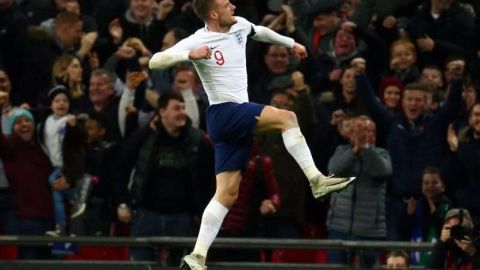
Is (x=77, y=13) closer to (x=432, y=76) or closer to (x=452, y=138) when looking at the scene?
(x=432, y=76)

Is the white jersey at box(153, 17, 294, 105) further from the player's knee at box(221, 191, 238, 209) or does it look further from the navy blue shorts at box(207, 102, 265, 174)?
the player's knee at box(221, 191, 238, 209)

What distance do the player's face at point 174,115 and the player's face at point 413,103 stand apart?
2.13m

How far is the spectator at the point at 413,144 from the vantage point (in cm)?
1705

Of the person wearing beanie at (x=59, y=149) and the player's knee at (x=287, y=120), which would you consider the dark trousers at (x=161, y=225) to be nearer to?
the person wearing beanie at (x=59, y=149)

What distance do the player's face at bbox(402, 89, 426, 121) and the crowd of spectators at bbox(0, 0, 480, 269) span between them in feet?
0.04

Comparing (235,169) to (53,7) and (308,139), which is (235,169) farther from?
(53,7)

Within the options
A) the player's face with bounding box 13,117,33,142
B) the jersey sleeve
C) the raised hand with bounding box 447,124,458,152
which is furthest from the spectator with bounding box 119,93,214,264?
the jersey sleeve

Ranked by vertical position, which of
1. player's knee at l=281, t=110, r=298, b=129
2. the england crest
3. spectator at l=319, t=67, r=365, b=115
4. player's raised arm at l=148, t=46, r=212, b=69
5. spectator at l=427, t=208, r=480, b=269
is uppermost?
the england crest

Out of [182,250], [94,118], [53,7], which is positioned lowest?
[182,250]

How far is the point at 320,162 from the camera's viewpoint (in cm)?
1758

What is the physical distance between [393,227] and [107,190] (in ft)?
9.37

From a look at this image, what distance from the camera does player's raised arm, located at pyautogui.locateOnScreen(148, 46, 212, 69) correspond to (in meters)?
13.1

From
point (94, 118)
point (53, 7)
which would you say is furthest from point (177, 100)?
point (53, 7)

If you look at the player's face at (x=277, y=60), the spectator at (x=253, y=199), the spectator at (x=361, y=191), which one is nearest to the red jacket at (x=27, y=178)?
the spectator at (x=253, y=199)
